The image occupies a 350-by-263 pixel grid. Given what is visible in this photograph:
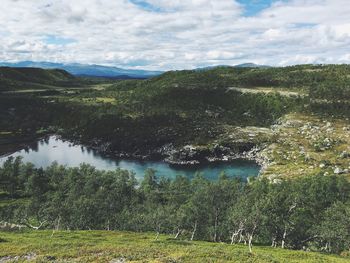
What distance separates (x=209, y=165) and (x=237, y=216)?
371 ft

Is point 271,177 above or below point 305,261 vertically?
below

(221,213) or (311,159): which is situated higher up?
(221,213)

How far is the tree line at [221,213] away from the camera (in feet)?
275

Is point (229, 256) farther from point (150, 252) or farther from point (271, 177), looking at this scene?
point (271, 177)

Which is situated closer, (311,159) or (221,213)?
(221,213)

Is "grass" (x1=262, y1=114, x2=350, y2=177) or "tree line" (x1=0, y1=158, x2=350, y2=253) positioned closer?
"tree line" (x1=0, y1=158, x2=350, y2=253)

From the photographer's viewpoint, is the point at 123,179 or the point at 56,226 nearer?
the point at 56,226

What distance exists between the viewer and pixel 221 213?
94.4 meters

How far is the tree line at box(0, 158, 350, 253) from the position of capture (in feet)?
275

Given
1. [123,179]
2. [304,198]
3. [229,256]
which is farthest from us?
[123,179]

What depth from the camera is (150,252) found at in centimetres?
5622

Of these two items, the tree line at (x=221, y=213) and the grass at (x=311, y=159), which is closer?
the tree line at (x=221, y=213)

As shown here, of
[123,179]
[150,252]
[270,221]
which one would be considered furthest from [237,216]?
[123,179]

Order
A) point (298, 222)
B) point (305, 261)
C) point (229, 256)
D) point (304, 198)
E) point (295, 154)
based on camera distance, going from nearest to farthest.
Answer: point (229, 256) < point (305, 261) < point (298, 222) < point (304, 198) < point (295, 154)
